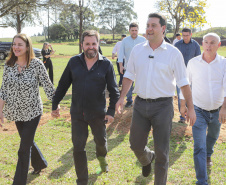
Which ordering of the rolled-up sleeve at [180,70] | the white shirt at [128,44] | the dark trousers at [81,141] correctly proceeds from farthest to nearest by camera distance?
the white shirt at [128,44], the dark trousers at [81,141], the rolled-up sleeve at [180,70]

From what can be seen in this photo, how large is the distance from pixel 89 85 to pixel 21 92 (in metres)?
0.97

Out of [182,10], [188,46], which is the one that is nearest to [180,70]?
[188,46]

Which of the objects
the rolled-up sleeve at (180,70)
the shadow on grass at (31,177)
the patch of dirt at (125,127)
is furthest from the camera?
the patch of dirt at (125,127)

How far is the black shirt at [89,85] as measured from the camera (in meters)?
3.53

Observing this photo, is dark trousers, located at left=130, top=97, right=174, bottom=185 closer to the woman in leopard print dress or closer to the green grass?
the green grass

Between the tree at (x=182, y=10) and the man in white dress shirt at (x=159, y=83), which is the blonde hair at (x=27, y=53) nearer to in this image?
the man in white dress shirt at (x=159, y=83)

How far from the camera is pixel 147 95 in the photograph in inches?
136

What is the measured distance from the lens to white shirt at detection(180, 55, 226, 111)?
13.3 ft

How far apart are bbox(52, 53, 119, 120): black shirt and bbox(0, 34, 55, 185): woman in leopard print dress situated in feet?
1.37

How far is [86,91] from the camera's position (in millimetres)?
3521

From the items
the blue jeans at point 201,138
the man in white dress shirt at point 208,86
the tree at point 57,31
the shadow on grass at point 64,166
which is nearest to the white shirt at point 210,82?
the man in white dress shirt at point 208,86

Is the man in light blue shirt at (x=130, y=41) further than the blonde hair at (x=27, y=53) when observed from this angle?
Yes

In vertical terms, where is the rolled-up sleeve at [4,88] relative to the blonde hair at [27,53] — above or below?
below

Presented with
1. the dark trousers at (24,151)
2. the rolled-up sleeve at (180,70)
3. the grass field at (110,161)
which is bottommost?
the grass field at (110,161)
